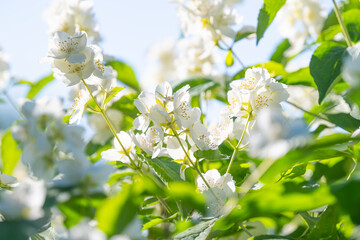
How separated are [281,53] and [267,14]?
646 millimetres

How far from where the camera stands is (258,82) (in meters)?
1.02

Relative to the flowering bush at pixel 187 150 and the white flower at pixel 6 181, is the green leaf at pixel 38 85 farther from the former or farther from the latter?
the white flower at pixel 6 181

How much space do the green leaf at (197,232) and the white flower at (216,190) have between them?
50 millimetres

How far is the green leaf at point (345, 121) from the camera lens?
49.1 inches

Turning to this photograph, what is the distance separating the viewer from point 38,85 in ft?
6.34

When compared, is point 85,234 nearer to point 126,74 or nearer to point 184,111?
point 184,111

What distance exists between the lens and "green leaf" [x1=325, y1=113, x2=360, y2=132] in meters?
1.25

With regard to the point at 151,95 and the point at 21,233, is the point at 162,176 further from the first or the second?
the point at 21,233

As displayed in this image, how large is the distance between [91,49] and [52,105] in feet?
1.27

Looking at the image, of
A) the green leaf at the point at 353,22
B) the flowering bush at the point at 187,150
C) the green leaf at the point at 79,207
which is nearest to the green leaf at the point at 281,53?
the flowering bush at the point at 187,150

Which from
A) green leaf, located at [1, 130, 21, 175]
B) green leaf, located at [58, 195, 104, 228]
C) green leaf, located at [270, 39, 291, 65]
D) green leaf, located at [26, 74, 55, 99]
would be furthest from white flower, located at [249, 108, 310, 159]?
green leaf, located at [26, 74, 55, 99]

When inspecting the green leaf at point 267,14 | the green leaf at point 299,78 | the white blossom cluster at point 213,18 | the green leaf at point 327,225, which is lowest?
the green leaf at point 327,225

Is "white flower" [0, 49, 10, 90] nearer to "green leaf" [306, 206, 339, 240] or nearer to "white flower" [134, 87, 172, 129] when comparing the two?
"white flower" [134, 87, 172, 129]

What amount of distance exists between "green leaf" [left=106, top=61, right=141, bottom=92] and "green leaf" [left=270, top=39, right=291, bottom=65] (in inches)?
25.9
